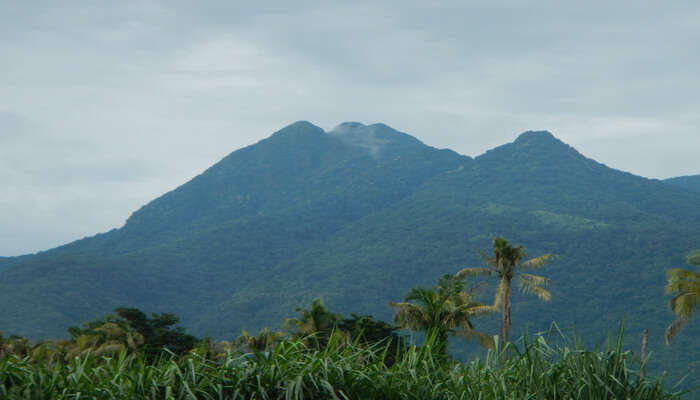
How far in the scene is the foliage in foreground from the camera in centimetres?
1138

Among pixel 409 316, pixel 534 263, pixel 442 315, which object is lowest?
pixel 442 315

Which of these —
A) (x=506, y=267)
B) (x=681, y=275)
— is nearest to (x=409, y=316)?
(x=506, y=267)

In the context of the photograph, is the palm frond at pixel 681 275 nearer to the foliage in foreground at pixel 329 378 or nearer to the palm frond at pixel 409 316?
the palm frond at pixel 409 316

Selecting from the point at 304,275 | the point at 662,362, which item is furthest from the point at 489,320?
the point at 304,275

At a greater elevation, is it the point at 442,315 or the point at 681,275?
the point at 681,275

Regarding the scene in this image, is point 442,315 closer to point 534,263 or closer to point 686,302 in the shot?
point 534,263

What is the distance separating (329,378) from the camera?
480 inches

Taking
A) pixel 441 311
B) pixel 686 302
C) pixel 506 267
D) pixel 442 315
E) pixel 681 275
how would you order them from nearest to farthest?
pixel 686 302, pixel 681 275, pixel 441 311, pixel 442 315, pixel 506 267

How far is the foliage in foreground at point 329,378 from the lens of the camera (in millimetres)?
11375

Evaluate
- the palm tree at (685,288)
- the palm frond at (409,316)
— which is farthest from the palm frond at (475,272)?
the palm tree at (685,288)

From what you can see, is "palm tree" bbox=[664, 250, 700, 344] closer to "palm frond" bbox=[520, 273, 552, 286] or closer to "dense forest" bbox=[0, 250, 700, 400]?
"palm frond" bbox=[520, 273, 552, 286]

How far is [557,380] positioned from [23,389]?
8.01 meters

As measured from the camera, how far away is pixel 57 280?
517 ft

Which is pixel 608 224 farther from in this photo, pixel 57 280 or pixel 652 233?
pixel 57 280
